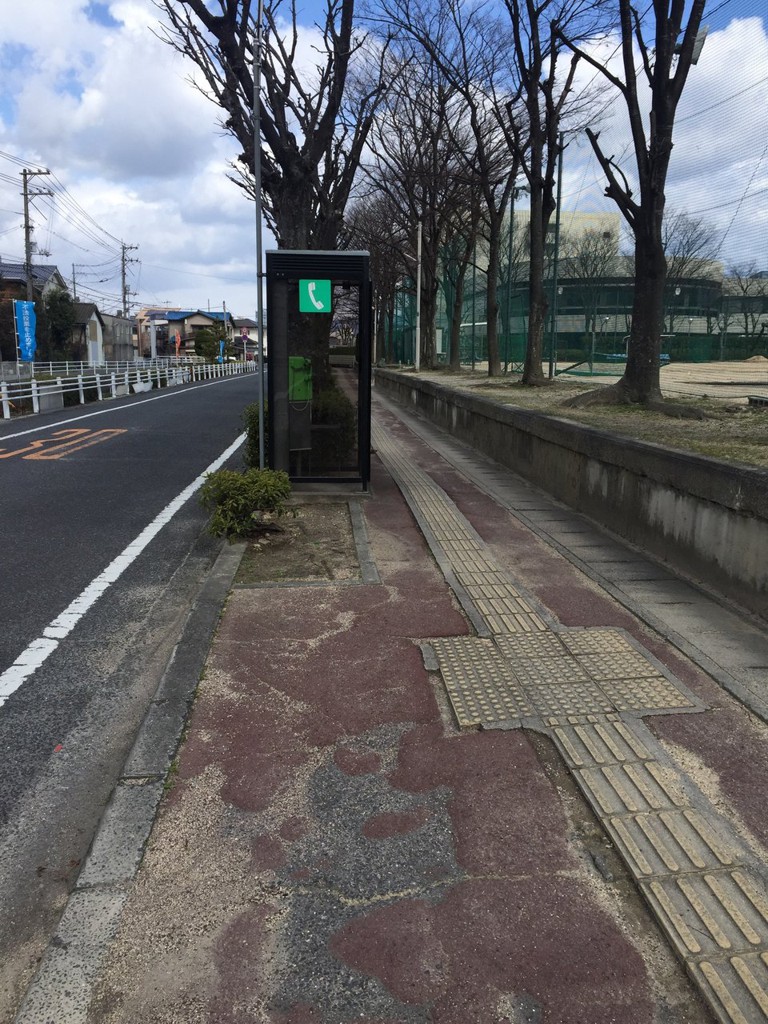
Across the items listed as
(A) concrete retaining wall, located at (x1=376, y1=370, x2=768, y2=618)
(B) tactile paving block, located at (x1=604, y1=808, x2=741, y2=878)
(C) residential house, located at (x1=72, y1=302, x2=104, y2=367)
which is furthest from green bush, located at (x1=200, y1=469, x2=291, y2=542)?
(C) residential house, located at (x1=72, y1=302, x2=104, y2=367)

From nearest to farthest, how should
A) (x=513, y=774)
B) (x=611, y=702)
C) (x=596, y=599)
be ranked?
1. (x=513, y=774)
2. (x=611, y=702)
3. (x=596, y=599)

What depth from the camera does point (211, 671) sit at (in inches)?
158

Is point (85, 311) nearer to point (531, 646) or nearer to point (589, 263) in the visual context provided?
point (589, 263)

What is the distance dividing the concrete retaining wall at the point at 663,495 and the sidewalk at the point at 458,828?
1.46ft

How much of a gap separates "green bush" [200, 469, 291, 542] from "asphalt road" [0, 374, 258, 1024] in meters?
0.27

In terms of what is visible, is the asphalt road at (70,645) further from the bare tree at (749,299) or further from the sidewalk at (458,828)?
the bare tree at (749,299)

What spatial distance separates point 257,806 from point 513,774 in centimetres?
103

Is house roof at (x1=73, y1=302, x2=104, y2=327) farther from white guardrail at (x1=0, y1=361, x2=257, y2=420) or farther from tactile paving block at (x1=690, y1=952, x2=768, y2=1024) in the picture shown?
tactile paving block at (x1=690, y1=952, x2=768, y2=1024)

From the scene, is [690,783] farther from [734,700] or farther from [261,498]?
[261,498]

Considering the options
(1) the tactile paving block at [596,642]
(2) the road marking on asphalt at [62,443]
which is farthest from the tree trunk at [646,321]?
(2) the road marking on asphalt at [62,443]

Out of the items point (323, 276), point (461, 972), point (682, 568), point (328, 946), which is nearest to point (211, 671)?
point (328, 946)

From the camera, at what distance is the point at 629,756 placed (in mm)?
3150

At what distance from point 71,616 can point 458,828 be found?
333 cm

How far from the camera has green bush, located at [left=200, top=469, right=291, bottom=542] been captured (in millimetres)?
6637
